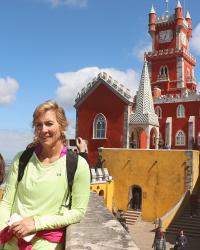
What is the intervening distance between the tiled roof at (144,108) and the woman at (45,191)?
82.5 ft

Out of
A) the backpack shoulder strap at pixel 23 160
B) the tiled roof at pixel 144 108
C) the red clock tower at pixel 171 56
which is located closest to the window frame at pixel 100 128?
the tiled roof at pixel 144 108

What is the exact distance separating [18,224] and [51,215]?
0.89 feet

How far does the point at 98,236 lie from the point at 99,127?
26.1 meters

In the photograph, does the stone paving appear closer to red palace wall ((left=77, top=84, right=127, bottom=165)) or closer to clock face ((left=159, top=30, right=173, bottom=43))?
red palace wall ((left=77, top=84, right=127, bottom=165))

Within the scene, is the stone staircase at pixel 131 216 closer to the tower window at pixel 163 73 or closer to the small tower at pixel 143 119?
the small tower at pixel 143 119

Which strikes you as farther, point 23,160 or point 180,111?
point 180,111

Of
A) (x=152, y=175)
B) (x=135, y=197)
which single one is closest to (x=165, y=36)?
(x=152, y=175)

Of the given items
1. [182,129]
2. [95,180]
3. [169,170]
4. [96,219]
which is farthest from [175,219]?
[96,219]

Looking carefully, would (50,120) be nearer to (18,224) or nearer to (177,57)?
(18,224)

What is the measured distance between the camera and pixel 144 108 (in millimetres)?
28844

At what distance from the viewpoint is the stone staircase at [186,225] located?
70.0 feet

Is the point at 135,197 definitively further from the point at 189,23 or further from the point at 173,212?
the point at 189,23

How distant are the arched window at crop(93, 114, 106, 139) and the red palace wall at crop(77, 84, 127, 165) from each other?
0.26m

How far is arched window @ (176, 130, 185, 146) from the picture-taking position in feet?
122
